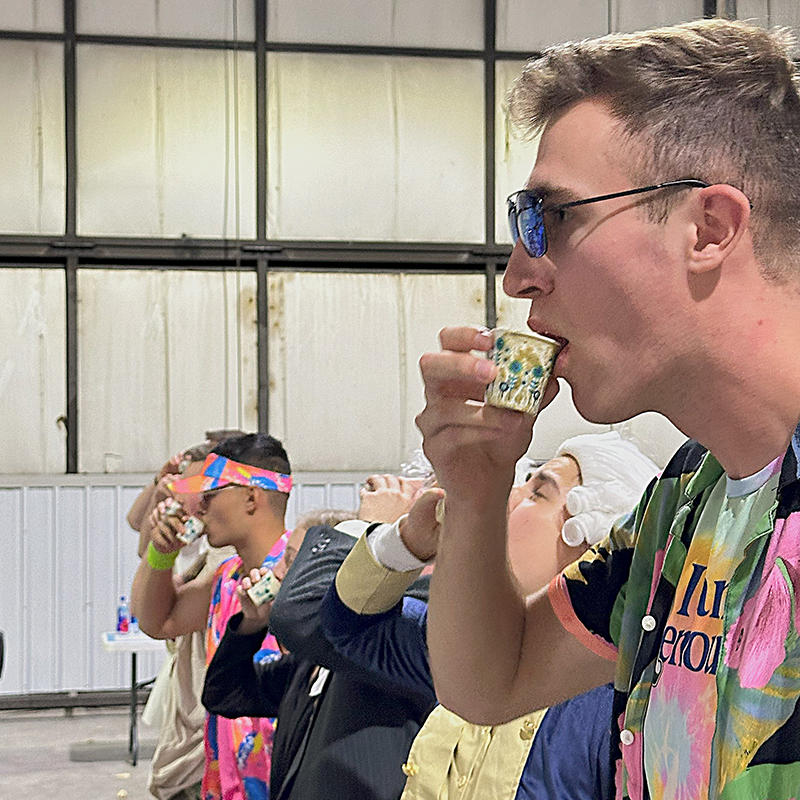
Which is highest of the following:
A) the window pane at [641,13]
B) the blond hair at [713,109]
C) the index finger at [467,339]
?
the window pane at [641,13]

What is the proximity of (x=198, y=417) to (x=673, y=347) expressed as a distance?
385 inches

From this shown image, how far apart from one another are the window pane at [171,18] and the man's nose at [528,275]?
10.1m

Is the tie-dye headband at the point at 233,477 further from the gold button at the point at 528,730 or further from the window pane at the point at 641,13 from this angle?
the window pane at the point at 641,13

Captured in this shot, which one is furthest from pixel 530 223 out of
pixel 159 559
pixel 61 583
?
pixel 61 583

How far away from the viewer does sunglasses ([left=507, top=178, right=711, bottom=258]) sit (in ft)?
3.87

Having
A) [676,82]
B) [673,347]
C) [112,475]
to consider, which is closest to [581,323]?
[673,347]

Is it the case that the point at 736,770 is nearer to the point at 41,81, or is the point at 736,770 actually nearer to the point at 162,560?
the point at 162,560

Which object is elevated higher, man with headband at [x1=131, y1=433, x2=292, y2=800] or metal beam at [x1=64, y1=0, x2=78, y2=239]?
metal beam at [x1=64, y1=0, x2=78, y2=239]

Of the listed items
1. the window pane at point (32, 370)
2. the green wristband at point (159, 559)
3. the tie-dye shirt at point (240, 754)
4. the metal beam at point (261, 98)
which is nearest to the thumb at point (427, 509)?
the tie-dye shirt at point (240, 754)

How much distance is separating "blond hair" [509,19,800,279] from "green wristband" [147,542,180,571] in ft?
11.8

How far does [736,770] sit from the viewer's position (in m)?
1.05

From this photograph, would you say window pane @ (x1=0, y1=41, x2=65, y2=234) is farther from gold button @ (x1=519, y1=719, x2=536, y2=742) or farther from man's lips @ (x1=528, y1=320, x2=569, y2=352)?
man's lips @ (x1=528, y1=320, x2=569, y2=352)

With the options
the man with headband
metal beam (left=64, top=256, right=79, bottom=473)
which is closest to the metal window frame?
metal beam (left=64, top=256, right=79, bottom=473)

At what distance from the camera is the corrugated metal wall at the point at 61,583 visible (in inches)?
395
